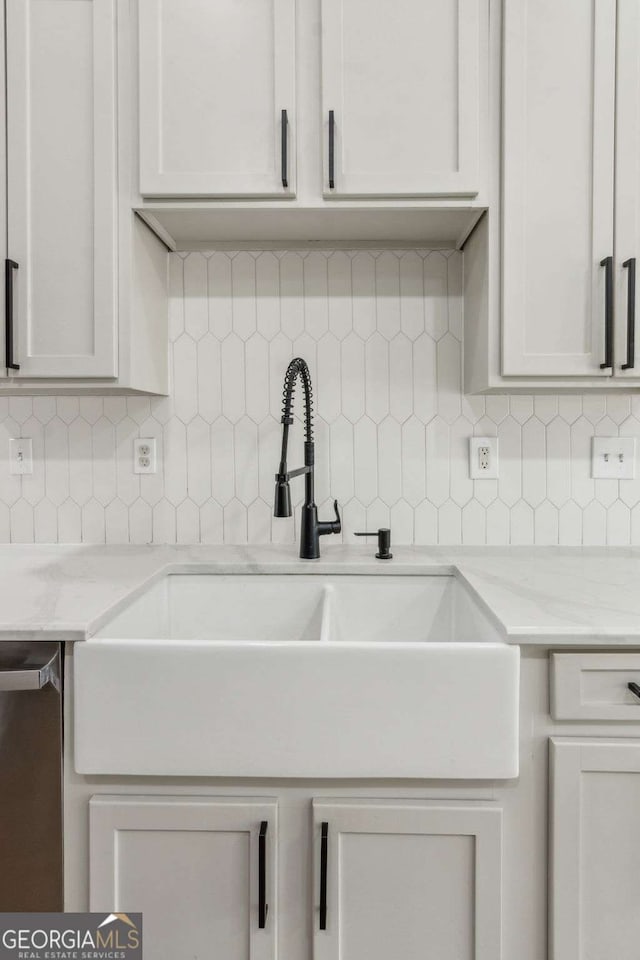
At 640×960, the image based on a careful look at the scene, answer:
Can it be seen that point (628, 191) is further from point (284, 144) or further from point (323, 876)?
point (323, 876)

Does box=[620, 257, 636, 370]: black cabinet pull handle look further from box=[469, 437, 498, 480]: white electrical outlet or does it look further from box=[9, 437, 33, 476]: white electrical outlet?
box=[9, 437, 33, 476]: white electrical outlet

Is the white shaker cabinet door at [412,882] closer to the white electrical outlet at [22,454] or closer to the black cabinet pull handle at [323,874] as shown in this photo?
the black cabinet pull handle at [323,874]

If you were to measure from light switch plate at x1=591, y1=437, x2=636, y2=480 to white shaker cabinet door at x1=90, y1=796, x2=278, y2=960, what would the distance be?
123 cm

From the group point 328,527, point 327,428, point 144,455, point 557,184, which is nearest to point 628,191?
point 557,184

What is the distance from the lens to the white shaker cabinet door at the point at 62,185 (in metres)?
1.33

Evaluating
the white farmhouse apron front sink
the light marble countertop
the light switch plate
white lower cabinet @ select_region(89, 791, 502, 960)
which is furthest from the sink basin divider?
the light switch plate

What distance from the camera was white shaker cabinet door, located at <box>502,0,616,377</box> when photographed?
51.8 inches

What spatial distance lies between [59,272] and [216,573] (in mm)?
796

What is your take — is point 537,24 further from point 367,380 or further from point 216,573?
point 216,573

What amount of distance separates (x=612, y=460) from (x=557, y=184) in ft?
2.46

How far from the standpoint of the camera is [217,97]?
132 cm

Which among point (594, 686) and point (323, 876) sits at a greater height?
point (594, 686)

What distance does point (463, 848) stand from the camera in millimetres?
1010

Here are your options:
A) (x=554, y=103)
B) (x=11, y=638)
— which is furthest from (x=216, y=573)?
(x=554, y=103)
